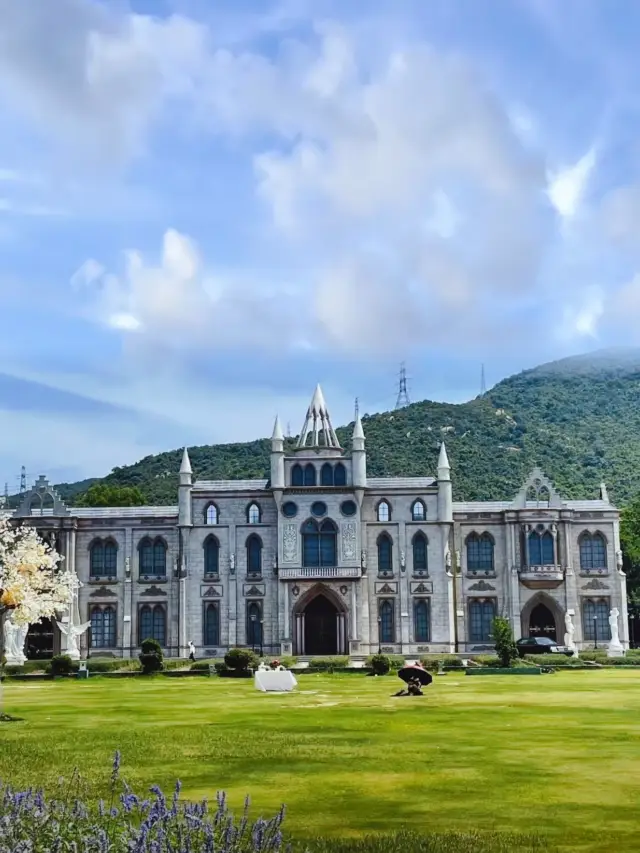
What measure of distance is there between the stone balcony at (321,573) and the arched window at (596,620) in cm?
1541

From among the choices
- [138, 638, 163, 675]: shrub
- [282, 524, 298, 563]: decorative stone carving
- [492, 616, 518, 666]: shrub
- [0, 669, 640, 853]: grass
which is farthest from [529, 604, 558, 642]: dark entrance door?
[0, 669, 640, 853]: grass

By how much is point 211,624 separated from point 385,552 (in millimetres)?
12498

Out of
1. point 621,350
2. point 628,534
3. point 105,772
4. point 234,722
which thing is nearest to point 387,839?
point 105,772

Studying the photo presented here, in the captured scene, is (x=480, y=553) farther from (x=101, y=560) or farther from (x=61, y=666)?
(x=61, y=666)

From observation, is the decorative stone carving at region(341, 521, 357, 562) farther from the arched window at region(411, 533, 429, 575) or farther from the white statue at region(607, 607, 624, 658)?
the white statue at region(607, 607, 624, 658)

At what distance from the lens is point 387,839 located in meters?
12.9

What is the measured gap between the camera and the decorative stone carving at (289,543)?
230 ft

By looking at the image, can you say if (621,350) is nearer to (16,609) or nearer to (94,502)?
(94,502)

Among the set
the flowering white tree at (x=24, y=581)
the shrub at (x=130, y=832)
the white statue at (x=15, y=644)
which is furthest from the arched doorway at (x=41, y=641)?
the shrub at (x=130, y=832)

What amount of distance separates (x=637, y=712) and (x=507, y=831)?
16.5 m

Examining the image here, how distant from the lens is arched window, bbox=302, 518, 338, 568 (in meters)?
70.6

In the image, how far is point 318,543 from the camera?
232ft

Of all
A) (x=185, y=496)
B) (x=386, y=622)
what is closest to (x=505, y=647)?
(x=386, y=622)

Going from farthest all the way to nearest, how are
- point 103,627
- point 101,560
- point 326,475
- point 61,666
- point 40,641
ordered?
point 101,560 → point 326,475 → point 103,627 → point 40,641 → point 61,666
